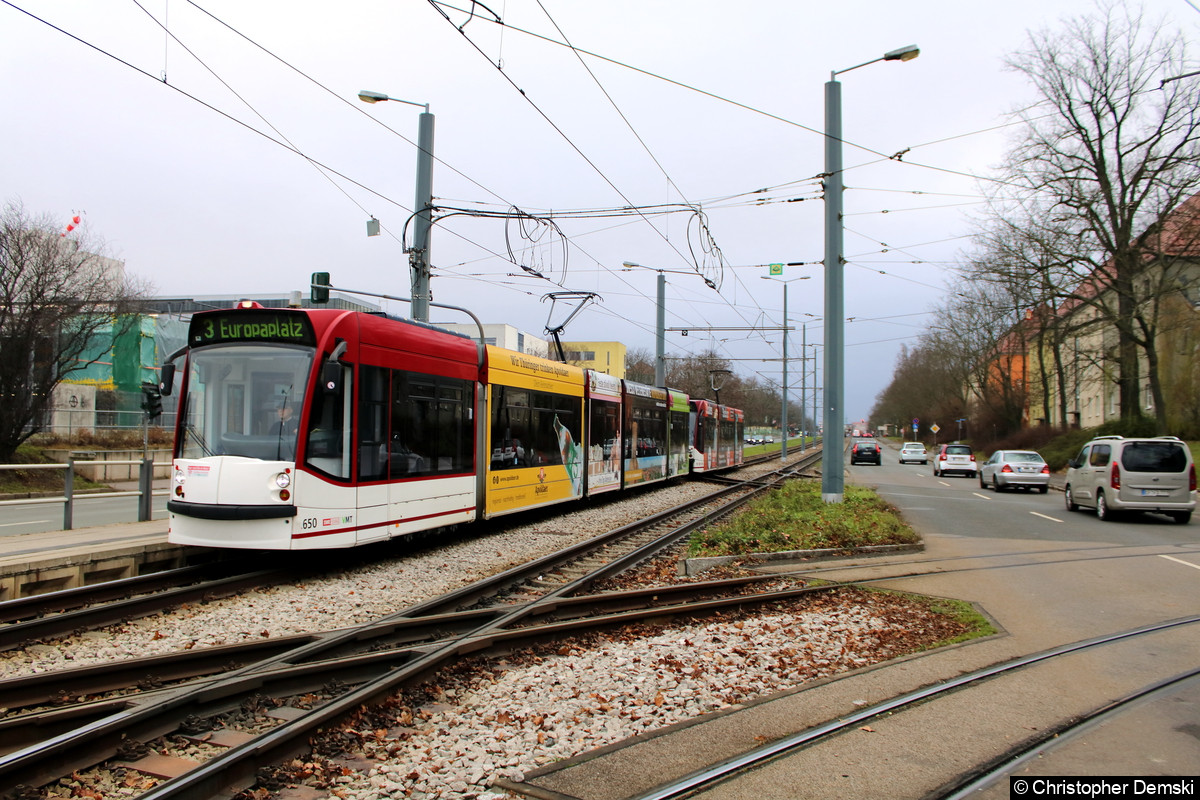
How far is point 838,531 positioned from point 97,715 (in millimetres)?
9773

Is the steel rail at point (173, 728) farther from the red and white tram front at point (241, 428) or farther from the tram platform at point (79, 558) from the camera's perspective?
the tram platform at point (79, 558)

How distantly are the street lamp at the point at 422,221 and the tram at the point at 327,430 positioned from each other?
2.53 m

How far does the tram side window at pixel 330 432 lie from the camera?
8.89 metres

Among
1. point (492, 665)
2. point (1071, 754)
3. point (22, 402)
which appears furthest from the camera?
point (22, 402)

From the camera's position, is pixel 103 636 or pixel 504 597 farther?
pixel 504 597

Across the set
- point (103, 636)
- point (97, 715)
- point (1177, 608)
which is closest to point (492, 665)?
point (97, 715)

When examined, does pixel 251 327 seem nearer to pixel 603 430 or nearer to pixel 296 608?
pixel 296 608

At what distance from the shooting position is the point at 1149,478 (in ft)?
54.3

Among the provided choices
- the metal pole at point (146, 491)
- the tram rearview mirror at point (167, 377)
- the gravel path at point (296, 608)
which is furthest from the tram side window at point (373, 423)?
the metal pole at point (146, 491)

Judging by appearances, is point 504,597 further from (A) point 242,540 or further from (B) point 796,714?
(B) point 796,714

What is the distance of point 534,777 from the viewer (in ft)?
12.8

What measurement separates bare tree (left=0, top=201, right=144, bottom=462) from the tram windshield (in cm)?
2131

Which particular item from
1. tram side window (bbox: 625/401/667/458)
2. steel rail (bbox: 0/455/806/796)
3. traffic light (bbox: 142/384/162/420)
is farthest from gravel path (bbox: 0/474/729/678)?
tram side window (bbox: 625/401/667/458)

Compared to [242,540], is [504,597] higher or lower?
lower
